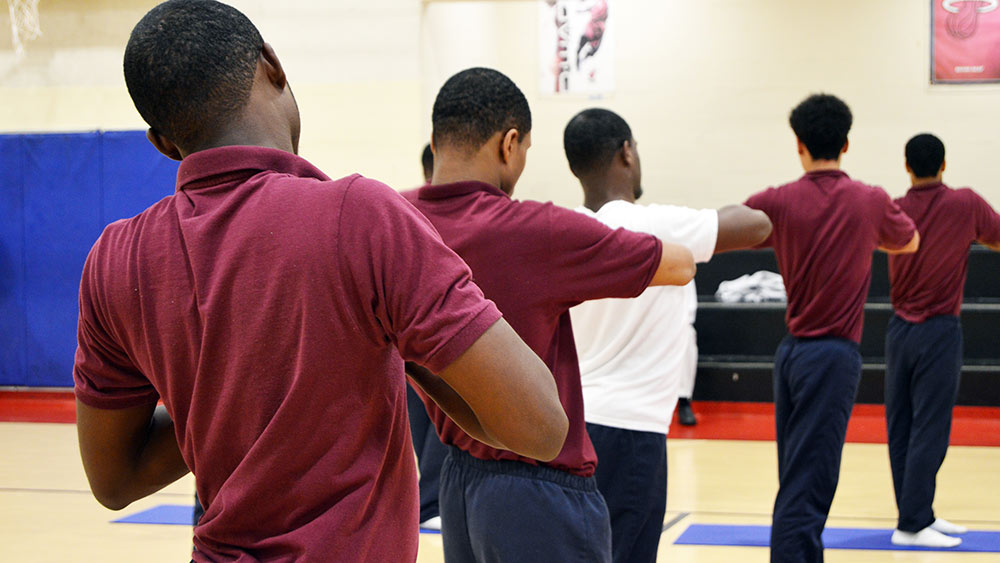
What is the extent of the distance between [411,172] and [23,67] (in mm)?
4184

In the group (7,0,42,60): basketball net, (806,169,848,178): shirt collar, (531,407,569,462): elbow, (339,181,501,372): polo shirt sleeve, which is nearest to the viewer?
(339,181,501,372): polo shirt sleeve

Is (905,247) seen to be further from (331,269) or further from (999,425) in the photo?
(999,425)

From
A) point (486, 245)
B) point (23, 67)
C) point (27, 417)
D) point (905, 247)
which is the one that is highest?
point (23, 67)

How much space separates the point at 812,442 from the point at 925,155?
1978 mm

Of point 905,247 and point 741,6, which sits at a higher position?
point 741,6

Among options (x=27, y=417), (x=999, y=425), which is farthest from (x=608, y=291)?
(x=27, y=417)

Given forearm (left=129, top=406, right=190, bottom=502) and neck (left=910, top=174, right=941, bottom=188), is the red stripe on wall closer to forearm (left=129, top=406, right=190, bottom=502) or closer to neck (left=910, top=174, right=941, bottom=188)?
neck (left=910, top=174, right=941, bottom=188)


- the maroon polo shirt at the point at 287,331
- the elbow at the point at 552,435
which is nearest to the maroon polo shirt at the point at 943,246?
the elbow at the point at 552,435

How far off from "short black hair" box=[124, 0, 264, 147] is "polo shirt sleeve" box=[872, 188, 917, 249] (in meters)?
3.08

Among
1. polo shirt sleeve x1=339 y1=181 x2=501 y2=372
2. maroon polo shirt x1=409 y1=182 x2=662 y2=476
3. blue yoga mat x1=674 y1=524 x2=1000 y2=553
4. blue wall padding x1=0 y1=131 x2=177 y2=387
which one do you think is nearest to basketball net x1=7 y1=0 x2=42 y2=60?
blue wall padding x1=0 y1=131 x2=177 y2=387

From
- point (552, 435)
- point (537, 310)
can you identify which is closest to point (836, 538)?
point (537, 310)

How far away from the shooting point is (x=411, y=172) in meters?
8.84

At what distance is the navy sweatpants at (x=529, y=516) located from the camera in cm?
201

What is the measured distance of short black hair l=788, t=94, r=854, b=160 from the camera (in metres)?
3.82
